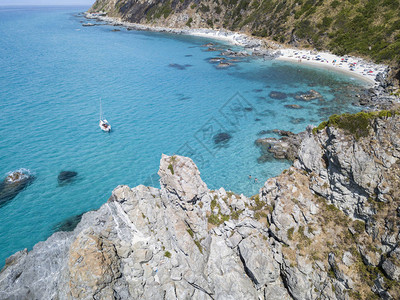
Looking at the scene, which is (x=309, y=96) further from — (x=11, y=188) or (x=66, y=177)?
(x=11, y=188)

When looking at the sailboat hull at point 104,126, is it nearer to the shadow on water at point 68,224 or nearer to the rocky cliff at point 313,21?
the shadow on water at point 68,224

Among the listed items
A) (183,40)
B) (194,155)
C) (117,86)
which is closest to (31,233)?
(194,155)

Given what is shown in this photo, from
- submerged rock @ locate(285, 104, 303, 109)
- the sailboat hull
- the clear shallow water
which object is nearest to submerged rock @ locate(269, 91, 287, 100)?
the clear shallow water

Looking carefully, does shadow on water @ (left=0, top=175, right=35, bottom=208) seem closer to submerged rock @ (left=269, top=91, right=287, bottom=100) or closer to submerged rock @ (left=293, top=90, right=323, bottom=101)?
submerged rock @ (left=269, top=91, right=287, bottom=100)

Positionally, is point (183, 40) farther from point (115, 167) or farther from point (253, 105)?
point (115, 167)

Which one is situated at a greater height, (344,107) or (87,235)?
(344,107)

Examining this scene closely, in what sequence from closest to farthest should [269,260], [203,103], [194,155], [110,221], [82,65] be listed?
1. [269,260]
2. [110,221]
3. [194,155]
4. [203,103]
5. [82,65]

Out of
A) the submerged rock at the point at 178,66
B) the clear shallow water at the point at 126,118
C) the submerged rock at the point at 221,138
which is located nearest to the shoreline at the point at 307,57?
the clear shallow water at the point at 126,118
